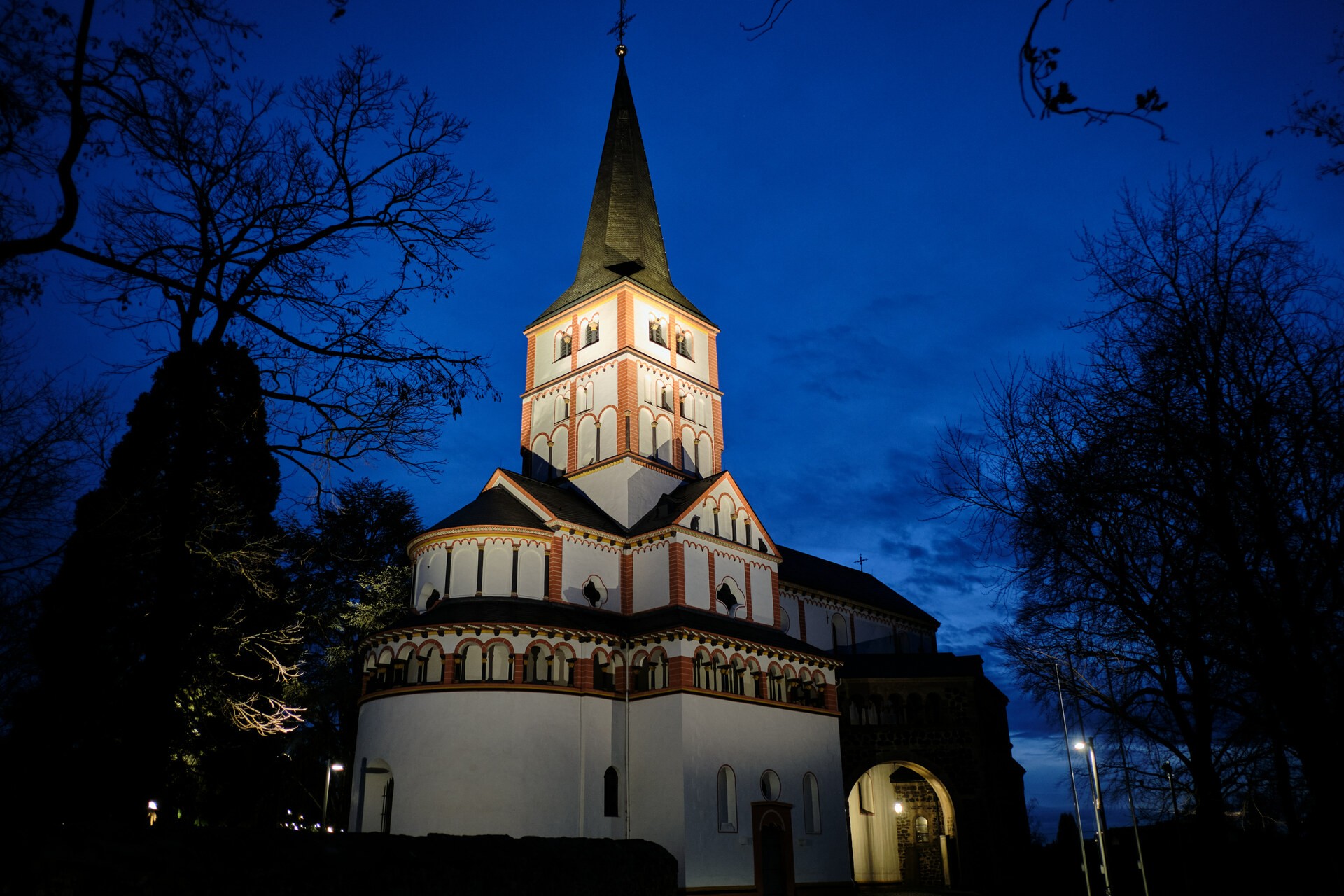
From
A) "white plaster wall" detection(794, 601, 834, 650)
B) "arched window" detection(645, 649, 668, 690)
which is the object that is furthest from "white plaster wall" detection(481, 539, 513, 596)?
"white plaster wall" detection(794, 601, 834, 650)

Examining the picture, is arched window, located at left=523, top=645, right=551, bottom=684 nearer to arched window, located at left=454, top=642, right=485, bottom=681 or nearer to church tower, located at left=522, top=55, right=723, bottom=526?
arched window, located at left=454, top=642, right=485, bottom=681

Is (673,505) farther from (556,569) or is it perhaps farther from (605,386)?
(605,386)

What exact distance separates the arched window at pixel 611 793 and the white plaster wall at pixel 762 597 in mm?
8230

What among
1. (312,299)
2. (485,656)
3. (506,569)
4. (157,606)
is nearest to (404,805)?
(485,656)

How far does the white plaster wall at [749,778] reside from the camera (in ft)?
90.6

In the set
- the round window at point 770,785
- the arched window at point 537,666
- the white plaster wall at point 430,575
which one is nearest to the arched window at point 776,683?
the round window at point 770,785

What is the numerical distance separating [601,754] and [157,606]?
65.9 feet

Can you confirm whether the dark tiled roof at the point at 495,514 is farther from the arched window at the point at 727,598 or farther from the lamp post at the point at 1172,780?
the lamp post at the point at 1172,780

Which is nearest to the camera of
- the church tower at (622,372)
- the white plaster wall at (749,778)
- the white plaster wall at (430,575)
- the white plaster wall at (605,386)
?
the white plaster wall at (749,778)

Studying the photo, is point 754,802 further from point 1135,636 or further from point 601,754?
point 1135,636

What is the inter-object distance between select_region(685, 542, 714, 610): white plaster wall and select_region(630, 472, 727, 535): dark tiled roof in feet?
4.85

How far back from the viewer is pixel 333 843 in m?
12.9

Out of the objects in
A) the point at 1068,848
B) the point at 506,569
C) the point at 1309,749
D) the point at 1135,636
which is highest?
the point at 506,569

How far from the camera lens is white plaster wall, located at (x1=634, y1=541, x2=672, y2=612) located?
31.9 m
